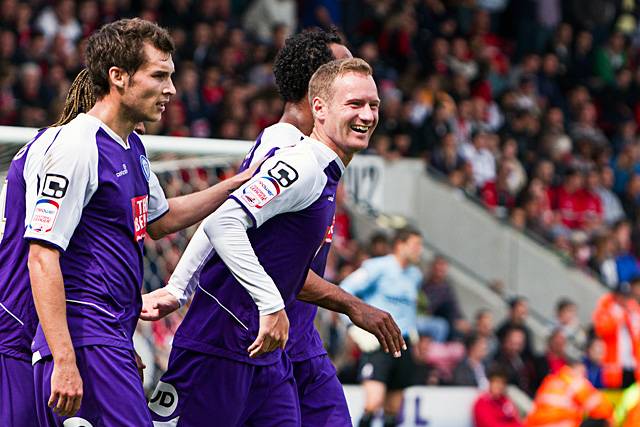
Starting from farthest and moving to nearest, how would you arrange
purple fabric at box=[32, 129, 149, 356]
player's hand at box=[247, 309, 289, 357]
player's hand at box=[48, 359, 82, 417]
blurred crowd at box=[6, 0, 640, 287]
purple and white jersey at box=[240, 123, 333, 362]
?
blurred crowd at box=[6, 0, 640, 287] < purple and white jersey at box=[240, 123, 333, 362] < player's hand at box=[247, 309, 289, 357] < purple fabric at box=[32, 129, 149, 356] < player's hand at box=[48, 359, 82, 417]

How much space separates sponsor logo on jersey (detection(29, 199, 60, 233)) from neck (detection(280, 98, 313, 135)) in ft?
5.10

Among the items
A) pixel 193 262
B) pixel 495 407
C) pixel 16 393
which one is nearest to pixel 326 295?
pixel 193 262

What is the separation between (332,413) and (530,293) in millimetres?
11357

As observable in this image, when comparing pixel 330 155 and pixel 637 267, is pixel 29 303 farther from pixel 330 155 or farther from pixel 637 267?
pixel 637 267

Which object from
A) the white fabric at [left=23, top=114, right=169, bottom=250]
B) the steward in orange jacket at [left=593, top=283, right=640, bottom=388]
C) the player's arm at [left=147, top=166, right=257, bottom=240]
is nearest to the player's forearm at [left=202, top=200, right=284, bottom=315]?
the player's arm at [left=147, top=166, right=257, bottom=240]

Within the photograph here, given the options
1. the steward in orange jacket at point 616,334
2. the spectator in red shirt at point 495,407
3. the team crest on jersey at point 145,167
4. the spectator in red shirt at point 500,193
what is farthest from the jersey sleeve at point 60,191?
the spectator in red shirt at point 500,193

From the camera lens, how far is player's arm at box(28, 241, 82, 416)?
458 centimetres

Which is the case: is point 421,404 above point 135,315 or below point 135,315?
below

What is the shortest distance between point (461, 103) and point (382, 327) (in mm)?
12748

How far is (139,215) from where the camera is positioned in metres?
5.04

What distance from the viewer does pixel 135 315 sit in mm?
5066

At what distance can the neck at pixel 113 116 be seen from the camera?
4961 millimetres

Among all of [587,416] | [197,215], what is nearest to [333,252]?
[587,416]

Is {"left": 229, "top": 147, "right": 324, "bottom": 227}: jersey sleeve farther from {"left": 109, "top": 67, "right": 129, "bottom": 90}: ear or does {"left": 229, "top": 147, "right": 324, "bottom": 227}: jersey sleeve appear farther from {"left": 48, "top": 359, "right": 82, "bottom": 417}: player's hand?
{"left": 48, "top": 359, "right": 82, "bottom": 417}: player's hand
